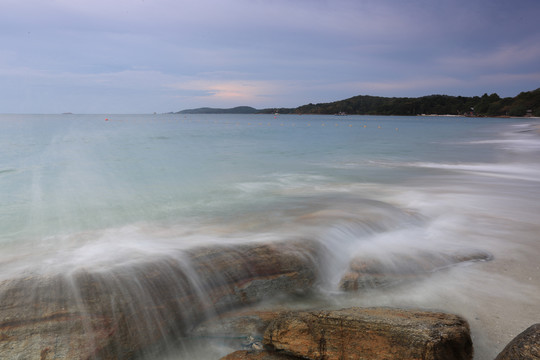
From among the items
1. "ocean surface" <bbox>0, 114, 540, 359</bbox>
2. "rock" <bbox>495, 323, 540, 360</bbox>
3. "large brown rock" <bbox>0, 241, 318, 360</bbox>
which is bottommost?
"ocean surface" <bbox>0, 114, 540, 359</bbox>

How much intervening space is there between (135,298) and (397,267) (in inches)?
138

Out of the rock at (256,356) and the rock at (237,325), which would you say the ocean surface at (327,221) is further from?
the rock at (256,356)

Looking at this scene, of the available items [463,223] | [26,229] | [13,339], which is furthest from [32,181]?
[463,223]

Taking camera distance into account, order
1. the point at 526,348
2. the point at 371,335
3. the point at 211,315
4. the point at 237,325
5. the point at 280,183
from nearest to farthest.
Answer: the point at 526,348
the point at 371,335
the point at 237,325
the point at 211,315
the point at 280,183

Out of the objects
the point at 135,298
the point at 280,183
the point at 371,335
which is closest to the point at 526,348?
the point at 371,335

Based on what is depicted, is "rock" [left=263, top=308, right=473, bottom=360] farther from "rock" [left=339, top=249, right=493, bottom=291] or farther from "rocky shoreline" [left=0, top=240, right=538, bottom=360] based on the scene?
"rock" [left=339, top=249, right=493, bottom=291]

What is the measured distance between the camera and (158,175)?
47.6ft

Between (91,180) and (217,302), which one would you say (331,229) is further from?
(91,180)

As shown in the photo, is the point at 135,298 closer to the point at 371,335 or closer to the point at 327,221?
the point at 371,335

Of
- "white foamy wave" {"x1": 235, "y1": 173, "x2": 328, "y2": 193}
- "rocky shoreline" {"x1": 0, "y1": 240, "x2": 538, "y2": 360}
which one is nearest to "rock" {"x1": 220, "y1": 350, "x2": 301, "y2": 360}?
"rocky shoreline" {"x1": 0, "y1": 240, "x2": 538, "y2": 360}

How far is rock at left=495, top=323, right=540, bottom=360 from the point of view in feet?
7.95

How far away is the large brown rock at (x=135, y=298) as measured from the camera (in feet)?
10.6

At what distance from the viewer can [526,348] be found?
247 cm

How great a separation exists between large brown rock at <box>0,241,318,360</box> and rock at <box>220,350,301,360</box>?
0.73 metres
